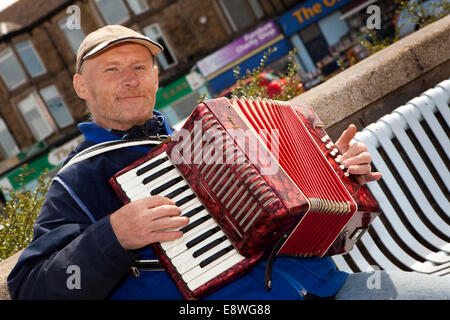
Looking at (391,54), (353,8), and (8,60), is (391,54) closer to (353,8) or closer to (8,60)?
(353,8)

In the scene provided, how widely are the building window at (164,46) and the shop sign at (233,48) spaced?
4.90 feet

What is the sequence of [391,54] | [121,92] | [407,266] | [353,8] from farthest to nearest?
1. [353,8]
2. [391,54]
3. [407,266]
4. [121,92]

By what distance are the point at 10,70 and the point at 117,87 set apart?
1782 cm

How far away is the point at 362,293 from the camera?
1895mm

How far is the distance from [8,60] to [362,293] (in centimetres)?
1865

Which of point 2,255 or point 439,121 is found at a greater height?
point 2,255

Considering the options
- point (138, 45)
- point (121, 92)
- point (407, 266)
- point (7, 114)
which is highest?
point (7, 114)

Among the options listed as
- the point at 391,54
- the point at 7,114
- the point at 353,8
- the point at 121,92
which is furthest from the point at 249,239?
the point at 7,114

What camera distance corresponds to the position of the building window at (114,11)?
1719 cm

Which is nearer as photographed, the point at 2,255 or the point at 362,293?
the point at 362,293

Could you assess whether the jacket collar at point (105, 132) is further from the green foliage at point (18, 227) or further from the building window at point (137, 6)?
the building window at point (137, 6)

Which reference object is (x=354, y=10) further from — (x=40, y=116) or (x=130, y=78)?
(x=130, y=78)

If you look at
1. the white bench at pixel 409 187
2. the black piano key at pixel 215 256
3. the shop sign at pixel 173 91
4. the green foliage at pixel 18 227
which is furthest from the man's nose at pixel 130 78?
the shop sign at pixel 173 91

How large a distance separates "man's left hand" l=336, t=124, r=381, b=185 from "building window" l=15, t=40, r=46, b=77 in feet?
57.5
